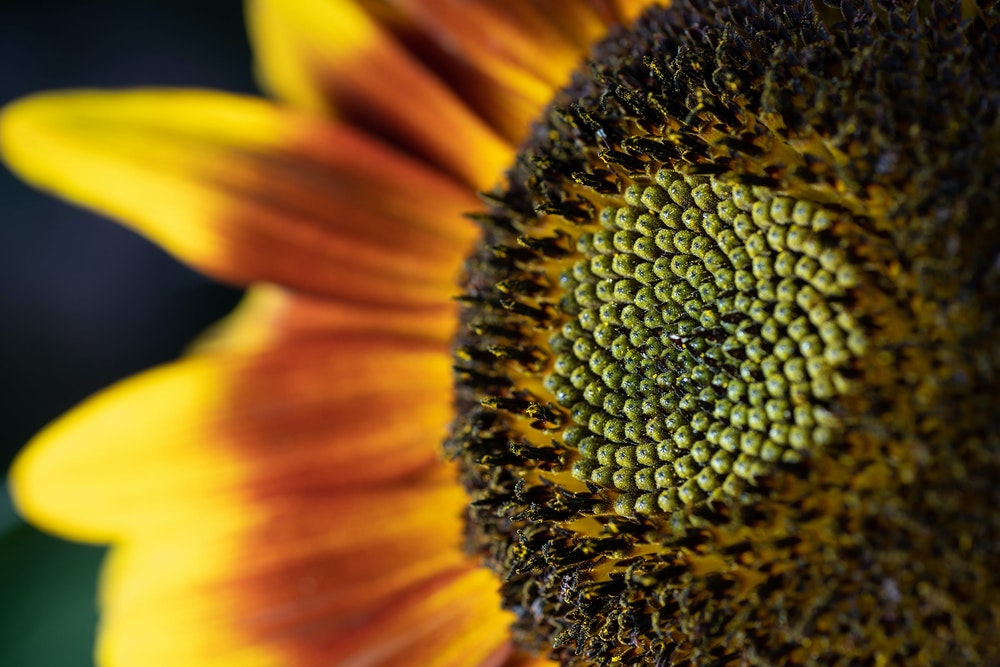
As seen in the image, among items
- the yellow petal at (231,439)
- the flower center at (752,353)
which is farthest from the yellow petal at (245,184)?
the flower center at (752,353)

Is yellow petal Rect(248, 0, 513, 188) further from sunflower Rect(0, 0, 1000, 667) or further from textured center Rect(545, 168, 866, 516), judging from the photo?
textured center Rect(545, 168, 866, 516)

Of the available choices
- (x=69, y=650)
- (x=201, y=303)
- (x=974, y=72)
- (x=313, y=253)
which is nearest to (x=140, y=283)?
(x=201, y=303)

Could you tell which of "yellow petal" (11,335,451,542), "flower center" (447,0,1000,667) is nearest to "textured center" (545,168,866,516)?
"flower center" (447,0,1000,667)

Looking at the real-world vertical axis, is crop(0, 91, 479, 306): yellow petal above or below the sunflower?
above

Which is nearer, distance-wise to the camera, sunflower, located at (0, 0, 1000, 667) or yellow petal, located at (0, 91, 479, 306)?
sunflower, located at (0, 0, 1000, 667)

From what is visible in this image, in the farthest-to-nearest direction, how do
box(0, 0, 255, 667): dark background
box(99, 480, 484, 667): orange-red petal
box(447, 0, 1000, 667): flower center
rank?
box(0, 0, 255, 667): dark background, box(99, 480, 484, 667): orange-red petal, box(447, 0, 1000, 667): flower center

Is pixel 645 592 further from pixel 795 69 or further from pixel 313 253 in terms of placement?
pixel 313 253

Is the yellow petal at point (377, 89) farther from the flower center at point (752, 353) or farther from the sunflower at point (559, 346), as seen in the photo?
the flower center at point (752, 353)
